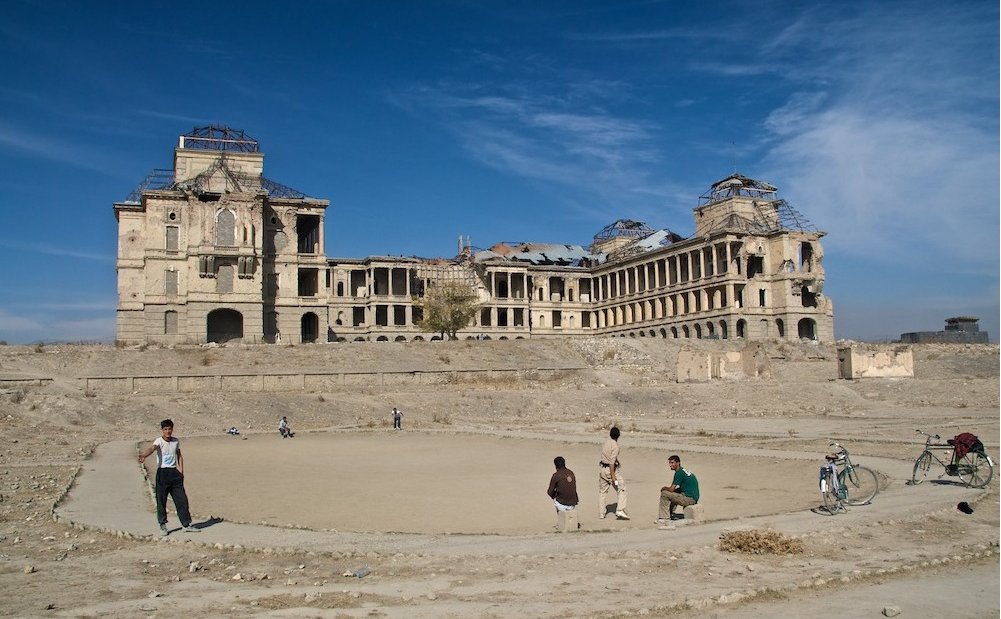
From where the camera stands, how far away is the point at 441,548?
41.4 feet

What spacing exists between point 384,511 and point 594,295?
3927 inches

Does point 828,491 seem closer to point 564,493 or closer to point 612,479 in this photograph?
point 612,479

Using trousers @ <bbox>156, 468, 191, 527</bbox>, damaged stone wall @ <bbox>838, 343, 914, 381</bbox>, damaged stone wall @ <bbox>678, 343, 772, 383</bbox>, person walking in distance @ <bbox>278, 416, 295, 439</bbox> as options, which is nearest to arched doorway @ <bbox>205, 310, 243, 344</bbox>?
person walking in distance @ <bbox>278, 416, 295, 439</bbox>

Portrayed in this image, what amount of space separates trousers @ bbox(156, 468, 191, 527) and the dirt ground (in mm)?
400

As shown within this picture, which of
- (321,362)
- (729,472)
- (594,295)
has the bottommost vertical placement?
(729,472)

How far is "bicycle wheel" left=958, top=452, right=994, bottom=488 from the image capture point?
55.9 feet

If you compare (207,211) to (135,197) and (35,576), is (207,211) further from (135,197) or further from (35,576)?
(35,576)

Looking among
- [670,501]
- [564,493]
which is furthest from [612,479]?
[564,493]

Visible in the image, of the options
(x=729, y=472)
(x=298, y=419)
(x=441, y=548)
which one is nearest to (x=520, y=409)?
(x=298, y=419)

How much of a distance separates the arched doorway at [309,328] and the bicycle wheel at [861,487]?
212ft

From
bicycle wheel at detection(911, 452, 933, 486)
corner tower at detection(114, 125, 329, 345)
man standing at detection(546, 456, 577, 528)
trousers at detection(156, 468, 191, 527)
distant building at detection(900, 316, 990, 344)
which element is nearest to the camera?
trousers at detection(156, 468, 191, 527)

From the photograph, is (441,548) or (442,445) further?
(442,445)

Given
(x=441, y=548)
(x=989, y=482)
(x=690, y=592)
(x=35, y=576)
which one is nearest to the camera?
(x=690, y=592)

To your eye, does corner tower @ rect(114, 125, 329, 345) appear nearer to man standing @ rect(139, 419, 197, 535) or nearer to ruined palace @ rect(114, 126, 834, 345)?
ruined palace @ rect(114, 126, 834, 345)
